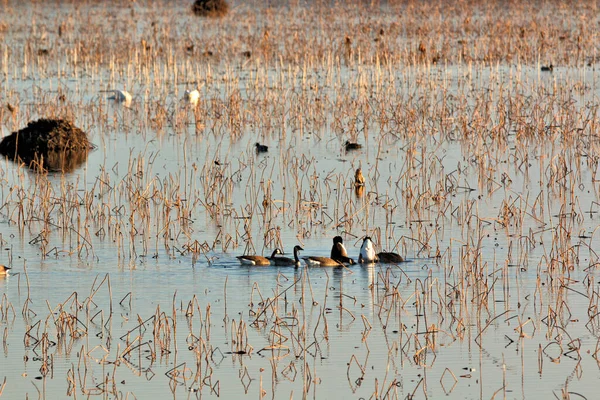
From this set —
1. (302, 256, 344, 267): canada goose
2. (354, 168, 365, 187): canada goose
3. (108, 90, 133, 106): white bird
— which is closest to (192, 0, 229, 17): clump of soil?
(108, 90, 133, 106): white bird

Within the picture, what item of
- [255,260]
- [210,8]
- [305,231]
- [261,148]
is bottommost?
[305,231]

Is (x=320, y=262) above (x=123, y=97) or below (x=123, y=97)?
below

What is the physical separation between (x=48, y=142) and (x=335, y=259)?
881cm

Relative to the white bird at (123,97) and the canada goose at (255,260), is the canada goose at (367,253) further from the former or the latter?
the white bird at (123,97)

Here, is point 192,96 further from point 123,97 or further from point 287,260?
point 287,260

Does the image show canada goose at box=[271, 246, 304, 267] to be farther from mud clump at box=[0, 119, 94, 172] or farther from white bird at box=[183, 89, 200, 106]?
white bird at box=[183, 89, 200, 106]

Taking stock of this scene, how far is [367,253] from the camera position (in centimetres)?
1189

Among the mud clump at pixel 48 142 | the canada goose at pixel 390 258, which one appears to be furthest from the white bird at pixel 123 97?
the canada goose at pixel 390 258

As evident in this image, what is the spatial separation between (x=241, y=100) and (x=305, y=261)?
11.2m

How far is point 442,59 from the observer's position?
28.1m

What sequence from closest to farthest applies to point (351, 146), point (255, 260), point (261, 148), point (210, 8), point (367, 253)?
point (255, 260), point (367, 253), point (261, 148), point (351, 146), point (210, 8)

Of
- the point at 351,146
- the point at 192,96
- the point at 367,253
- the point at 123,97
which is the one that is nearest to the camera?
the point at 367,253

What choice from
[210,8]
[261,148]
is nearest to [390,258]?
[261,148]

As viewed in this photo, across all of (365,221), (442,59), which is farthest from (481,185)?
(442,59)
